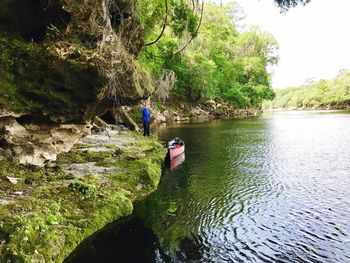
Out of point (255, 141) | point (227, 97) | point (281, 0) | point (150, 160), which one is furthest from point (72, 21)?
point (227, 97)

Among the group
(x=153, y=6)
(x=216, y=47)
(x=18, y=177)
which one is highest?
(x=216, y=47)

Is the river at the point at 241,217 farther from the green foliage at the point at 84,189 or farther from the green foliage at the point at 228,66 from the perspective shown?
the green foliage at the point at 228,66

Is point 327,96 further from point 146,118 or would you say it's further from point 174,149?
point 174,149

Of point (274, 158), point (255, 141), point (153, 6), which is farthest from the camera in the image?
point (255, 141)

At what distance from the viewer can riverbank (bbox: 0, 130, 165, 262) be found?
23.9 ft

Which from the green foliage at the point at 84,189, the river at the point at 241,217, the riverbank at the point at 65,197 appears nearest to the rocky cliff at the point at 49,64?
the riverbank at the point at 65,197

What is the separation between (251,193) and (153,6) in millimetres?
12018

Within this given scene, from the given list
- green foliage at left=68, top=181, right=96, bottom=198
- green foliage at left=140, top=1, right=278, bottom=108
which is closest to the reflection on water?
green foliage at left=68, top=181, right=96, bottom=198

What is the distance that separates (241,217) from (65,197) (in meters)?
5.83

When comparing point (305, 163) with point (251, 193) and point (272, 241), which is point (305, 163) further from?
point (272, 241)

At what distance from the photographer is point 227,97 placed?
72.0 meters

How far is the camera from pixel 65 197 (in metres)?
9.89

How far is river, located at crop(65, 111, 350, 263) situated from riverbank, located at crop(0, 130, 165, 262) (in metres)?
0.62

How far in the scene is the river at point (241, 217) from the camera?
8.34 meters
